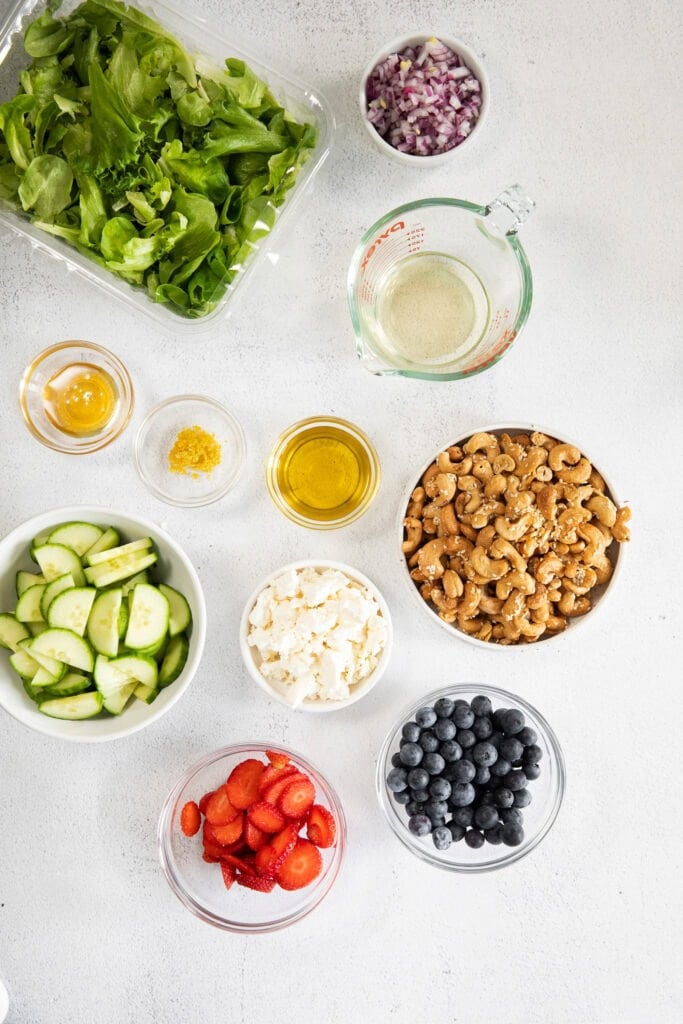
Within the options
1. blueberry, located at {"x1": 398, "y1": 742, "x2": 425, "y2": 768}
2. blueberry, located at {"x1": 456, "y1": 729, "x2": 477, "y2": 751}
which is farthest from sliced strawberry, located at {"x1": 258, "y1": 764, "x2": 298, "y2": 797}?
blueberry, located at {"x1": 456, "y1": 729, "x2": 477, "y2": 751}

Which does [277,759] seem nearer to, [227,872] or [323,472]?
[227,872]

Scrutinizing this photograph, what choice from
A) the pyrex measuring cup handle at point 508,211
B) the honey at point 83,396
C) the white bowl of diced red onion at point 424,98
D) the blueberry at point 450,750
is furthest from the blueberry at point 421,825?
the white bowl of diced red onion at point 424,98

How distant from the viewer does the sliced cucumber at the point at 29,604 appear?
148 cm

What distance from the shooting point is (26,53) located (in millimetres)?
1530

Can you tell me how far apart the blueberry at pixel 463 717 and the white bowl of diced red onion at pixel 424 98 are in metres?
1.02

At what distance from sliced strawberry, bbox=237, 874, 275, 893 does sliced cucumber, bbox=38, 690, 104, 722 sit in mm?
416

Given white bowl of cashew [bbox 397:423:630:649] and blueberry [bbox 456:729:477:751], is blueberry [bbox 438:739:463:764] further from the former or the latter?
white bowl of cashew [bbox 397:423:630:649]

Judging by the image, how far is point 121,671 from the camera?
1.45 meters

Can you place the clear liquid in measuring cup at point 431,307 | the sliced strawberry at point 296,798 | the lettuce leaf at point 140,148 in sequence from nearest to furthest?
the lettuce leaf at point 140,148 < the sliced strawberry at point 296,798 < the clear liquid in measuring cup at point 431,307

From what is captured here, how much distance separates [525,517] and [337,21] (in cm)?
104

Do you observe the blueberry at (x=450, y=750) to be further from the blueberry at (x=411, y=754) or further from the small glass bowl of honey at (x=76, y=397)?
the small glass bowl of honey at (x=76, y=397)

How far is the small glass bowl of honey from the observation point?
5.38 ft

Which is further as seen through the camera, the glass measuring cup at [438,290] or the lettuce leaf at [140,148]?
the glass measuring cup at [438,290]

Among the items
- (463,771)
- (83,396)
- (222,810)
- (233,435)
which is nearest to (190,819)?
(222,810)
